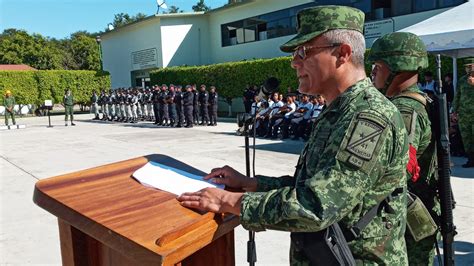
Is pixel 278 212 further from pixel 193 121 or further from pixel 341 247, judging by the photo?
pixel 193 121

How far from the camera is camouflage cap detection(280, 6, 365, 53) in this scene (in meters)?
1.41

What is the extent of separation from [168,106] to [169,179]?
16578mm

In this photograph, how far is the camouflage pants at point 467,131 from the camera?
7.10m

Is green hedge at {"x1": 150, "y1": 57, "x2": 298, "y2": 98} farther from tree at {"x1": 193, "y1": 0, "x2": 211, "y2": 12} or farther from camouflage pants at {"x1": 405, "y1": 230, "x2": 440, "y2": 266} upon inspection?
tree at {"x1": 193, "y1": 0, "x2": 211, "y2": 12}

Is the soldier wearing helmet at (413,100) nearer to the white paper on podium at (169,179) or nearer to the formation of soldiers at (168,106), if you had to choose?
the white paper on podium at (169,179)

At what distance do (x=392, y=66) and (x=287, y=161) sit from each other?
6.32m

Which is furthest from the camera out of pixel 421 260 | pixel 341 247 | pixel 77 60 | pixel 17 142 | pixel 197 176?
pixel 77 60

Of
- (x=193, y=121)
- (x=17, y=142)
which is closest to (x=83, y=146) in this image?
(x=17, y=142)

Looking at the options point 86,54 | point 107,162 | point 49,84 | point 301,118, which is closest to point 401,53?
point 107,162

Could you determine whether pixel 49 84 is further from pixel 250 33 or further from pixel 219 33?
pixel 250 33

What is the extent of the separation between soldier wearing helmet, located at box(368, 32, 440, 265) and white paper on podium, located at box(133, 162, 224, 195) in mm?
1038

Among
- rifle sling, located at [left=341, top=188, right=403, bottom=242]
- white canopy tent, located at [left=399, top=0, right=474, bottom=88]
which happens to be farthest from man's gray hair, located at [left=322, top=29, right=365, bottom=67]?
white canopy tent, located at [left=399, top=0, right=474, bottom=88]

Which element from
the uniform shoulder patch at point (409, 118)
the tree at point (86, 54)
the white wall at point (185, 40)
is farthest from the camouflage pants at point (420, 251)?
the tree at point (86, 54)

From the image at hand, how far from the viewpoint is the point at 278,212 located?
4.17 feet
